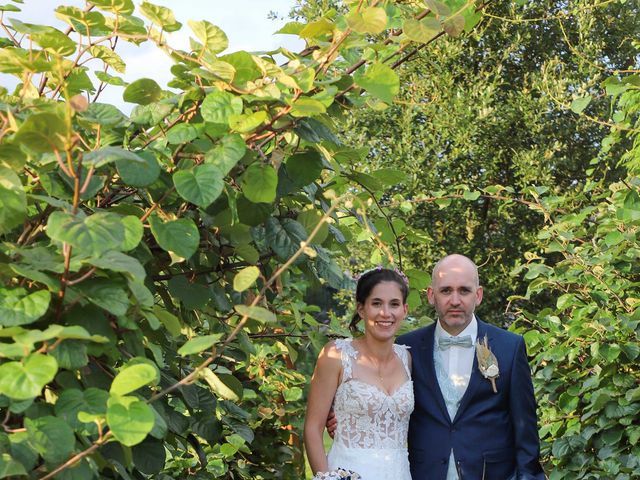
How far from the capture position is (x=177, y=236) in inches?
80.7

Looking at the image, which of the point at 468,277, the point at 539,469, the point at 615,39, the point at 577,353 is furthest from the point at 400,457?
the point at 615,39

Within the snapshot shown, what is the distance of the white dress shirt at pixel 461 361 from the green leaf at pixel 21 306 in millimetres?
2205

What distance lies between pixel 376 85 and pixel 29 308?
950 mm

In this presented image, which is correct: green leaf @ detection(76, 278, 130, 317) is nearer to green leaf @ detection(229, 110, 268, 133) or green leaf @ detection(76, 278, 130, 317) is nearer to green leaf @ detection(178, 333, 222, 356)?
green leaf @ detection(178, 333, 222, 356)

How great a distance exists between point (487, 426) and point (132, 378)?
2.20 metres

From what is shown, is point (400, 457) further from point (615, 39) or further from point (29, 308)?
point (615, 39)

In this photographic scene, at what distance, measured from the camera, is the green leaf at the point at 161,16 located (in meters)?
2.20

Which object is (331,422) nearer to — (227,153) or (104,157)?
(227,153)

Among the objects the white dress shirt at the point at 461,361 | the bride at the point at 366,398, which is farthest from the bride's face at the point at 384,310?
the white dress shirt at the point at 461,361

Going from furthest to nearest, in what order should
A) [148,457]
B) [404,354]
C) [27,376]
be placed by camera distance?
1. [404,354]
2. [148,457]
3. [27,376]

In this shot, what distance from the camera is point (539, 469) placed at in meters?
3.51

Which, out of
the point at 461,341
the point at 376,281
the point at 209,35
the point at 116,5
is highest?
the point at 116,5

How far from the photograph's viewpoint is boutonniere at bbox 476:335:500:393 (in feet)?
11.8

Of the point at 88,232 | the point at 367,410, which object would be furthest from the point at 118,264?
the point at 367,410
